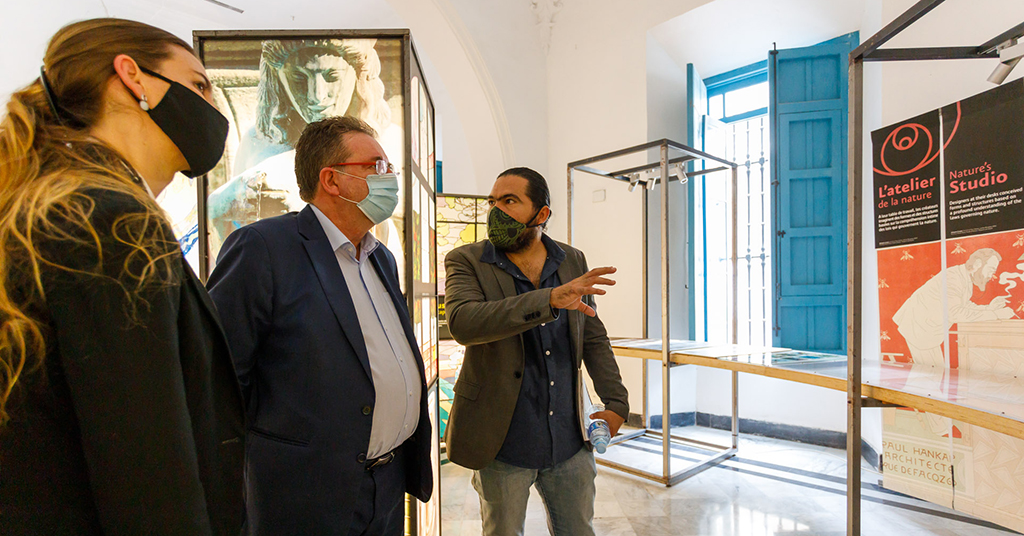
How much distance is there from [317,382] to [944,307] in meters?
3.44

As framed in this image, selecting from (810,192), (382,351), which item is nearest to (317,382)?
(382,351)

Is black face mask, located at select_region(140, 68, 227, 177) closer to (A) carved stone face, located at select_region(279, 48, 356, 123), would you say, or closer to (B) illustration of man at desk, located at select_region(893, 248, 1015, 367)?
(A) carved stone face, located at select_region(279, 48, 356, 123)

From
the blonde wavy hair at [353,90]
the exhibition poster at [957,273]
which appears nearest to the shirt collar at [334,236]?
the blonde wavy hair at [353,90]

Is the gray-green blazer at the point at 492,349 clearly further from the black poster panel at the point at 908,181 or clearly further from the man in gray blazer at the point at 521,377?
the black poster panel at the point at 908,181

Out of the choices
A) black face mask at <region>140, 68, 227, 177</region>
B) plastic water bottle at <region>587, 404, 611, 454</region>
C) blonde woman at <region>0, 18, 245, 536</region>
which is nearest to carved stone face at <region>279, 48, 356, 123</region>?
black face mask at <region>140, 68, 227, 177</region>

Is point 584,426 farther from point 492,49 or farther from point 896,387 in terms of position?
point 492,49

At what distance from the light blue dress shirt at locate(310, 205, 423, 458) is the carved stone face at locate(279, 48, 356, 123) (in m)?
0.96

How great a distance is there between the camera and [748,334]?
5.93 meters

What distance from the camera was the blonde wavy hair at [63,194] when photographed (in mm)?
624

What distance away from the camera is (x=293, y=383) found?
1254mm

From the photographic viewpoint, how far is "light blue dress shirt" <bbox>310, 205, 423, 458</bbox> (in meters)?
1.37

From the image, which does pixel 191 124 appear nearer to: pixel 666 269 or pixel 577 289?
pixel 577 289

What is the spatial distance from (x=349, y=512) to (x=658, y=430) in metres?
5.04

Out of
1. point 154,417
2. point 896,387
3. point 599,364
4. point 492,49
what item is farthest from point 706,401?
point 154,417
